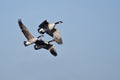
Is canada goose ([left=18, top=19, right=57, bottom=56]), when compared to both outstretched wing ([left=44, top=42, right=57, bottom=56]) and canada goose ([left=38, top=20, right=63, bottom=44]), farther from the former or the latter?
canada goose ([left=38, top=20, right=63, bottom=44])

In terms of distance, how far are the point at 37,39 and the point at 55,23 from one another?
8.07 feet

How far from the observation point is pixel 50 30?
1970 centimetres

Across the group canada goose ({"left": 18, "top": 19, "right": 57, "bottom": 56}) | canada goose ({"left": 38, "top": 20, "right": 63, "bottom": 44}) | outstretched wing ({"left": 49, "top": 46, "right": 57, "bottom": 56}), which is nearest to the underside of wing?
canada goose ({"left": 38, "top": 20, "right": 63, "bottom": 44})

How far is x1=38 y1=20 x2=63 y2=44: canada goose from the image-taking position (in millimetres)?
18806

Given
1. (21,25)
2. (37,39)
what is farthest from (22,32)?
(37,39)

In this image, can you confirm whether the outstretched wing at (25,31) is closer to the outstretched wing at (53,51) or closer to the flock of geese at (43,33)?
the flock of geese at (43,33)

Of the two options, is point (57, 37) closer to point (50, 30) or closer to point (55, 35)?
point (55, 35)

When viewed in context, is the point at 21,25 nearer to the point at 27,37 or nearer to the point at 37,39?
the point at 27,37

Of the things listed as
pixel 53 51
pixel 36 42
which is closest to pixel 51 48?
pixel 53 51

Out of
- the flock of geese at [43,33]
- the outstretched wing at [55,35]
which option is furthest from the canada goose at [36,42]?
the outstretched wing at [55,35]

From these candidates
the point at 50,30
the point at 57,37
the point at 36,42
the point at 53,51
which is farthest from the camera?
the point at 53,51

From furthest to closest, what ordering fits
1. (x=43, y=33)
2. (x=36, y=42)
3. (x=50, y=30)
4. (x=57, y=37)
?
(x=57, y=37) → (x=50, y=30) → (x=36, y=42) → (x=43, y=33)

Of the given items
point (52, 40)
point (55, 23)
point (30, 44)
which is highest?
point (55, 23)

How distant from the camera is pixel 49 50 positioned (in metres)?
20.6
